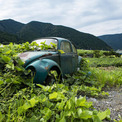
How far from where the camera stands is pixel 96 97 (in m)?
3.59

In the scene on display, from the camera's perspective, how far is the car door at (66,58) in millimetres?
4410

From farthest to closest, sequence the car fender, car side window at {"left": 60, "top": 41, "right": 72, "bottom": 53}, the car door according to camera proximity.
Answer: car side window at {"left": 60, "top": 41, "right": 72, "bottom": 53}, the car door, the car fender

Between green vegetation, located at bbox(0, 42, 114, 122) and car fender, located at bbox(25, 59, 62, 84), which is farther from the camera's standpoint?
car fender, located at bbox(25, 59, 62, 84)

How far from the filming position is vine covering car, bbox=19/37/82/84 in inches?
121

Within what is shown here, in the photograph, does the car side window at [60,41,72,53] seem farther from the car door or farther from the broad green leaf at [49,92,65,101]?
the broad green leaf at [49,92,65,101]

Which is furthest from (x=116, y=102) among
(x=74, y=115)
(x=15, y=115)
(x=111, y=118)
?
(x=15, y=115)

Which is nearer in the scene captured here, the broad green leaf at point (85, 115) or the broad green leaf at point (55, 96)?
the broad green leaf at point (85, 115)

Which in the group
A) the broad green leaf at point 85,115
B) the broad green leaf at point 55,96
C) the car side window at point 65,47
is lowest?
the broad green leaf at point 85,115

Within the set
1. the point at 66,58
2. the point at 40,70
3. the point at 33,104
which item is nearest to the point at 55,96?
the point at 33,104

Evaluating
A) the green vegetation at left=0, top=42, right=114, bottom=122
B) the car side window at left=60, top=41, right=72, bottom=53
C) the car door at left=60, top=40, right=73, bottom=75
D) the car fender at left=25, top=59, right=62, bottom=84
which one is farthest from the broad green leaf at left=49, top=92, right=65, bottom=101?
the car side window at left=60, top=41, right=72, bottom=53

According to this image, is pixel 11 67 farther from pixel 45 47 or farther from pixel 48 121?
Answer: pixel 45 47

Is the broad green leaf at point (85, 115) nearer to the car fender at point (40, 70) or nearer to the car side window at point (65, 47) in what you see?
the car fender at point (40, 70)

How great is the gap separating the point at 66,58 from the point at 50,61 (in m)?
1.29

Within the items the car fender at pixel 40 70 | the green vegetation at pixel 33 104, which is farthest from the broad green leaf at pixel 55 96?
the car fender at pixel 40 70
